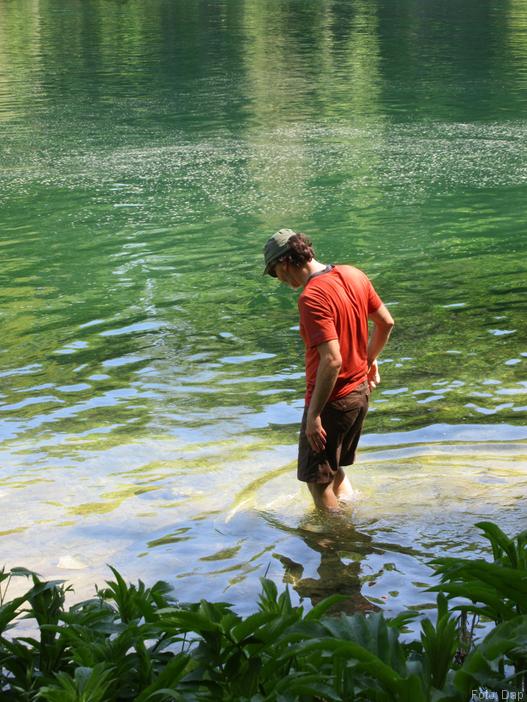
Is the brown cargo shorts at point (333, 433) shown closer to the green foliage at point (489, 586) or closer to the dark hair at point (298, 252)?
the dark hair at point (298, 252)

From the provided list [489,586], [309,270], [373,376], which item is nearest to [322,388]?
[309,270]

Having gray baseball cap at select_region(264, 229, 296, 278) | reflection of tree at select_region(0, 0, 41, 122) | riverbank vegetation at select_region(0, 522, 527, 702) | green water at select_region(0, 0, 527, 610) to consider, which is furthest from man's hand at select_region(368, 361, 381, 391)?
reflection of tree at select_region(0, 0, 41, 122)

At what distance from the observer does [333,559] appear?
5871 mm

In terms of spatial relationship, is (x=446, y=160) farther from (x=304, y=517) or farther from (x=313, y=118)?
(x=304, y=517)

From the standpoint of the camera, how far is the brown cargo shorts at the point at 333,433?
6113 mm

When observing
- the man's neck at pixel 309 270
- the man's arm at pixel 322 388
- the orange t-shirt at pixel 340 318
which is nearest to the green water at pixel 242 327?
the man's arm at pixel 322 388

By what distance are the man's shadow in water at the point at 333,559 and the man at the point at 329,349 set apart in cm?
15

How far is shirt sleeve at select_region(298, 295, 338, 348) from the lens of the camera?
18.8 feet

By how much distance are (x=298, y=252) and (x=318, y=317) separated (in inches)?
14.2

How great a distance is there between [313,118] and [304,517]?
2079cm

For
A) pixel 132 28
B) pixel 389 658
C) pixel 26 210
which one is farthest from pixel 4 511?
pixel 132 28

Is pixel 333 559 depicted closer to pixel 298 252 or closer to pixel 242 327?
pixel 298 252

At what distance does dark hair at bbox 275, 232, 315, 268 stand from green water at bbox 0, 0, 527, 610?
1613 mm

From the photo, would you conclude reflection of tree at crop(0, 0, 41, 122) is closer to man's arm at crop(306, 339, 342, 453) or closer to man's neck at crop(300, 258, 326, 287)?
man's neck at crop(300, 258, 326, 287)
